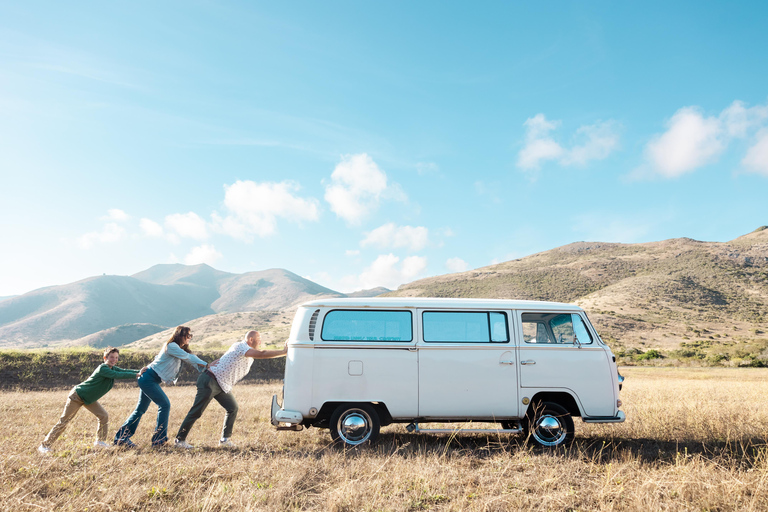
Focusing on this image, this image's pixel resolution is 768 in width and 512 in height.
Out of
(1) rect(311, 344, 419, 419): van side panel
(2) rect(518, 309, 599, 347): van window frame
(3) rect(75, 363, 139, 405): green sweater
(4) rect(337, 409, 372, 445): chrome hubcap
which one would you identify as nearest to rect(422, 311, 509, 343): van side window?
(2) rect(518, 309, 599, 347): van window frame

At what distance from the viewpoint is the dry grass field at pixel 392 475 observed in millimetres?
4406

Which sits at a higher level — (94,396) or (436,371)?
(436,371)

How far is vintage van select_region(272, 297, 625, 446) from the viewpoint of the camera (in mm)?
6434

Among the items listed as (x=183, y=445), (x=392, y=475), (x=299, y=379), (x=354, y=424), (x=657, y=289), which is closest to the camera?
(x=392, y=475)

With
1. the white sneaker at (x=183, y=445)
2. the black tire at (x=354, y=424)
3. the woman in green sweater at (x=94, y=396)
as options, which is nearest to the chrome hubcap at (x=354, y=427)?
the black tire at (x=354, y=424)

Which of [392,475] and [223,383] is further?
[223,383]

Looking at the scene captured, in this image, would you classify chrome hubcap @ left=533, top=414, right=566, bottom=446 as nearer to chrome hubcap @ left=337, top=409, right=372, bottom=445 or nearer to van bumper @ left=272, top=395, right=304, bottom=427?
chrome hubcap @ left=337, top=409, right=372, bottom=445

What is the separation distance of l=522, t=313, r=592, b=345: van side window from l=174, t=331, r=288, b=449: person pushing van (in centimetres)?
397

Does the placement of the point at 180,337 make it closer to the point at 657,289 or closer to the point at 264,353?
the point at 264,353

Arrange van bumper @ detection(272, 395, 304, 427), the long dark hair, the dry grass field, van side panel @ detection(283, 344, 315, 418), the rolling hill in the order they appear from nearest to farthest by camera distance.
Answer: the dry grass field
van bumper @ detection(272, 395, 304, 427)
van side panel @ detection(283, 344, 315, 418)
the long dark hair
the rolling hill

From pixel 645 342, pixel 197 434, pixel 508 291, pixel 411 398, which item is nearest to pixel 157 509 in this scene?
pixel 411 398

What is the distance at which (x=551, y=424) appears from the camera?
6.69 metres

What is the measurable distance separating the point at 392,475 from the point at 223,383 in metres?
3.27

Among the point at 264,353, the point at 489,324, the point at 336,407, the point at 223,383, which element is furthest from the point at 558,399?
the point at 223,383
